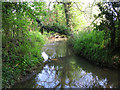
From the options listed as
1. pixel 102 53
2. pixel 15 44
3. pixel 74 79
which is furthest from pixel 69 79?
pixel 15 44

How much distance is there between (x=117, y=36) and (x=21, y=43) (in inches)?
142

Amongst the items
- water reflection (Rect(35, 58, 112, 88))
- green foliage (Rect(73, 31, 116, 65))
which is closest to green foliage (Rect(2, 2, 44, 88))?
water reflection (Rect(35, 58, 112, 88))

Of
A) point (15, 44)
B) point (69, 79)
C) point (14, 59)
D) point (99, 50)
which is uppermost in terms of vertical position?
point (15, 44)

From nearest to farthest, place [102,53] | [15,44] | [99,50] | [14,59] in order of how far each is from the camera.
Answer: [14,59], [15,44], [102,53], [99,50]

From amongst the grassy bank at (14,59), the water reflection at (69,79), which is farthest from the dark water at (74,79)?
the grassy bank at (14,59)

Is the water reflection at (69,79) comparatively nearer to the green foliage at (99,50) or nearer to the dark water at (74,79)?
the dark water at (74,79)

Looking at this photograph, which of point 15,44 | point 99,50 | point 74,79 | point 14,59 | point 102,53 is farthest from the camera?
point 99,50

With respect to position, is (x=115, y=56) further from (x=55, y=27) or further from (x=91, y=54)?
(x=55, y=27)

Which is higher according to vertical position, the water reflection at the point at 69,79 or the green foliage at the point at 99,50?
the green foliage at the point at 99,50

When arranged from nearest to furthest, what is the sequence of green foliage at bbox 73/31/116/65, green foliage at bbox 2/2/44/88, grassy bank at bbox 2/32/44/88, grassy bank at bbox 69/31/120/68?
green foliage at bbox 2/2/44/88 < grassy bank at bbox 2/32/44/88 < grassy bank at bbox 69/31/120/68 < green foliage at bbox 73/31/116/65

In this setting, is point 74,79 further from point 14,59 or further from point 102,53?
point 14,59

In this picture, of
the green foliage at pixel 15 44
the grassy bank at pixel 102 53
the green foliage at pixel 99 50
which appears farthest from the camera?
the green foliage at pixel 99 50

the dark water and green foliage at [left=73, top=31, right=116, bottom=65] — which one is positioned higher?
green foliage at [left=73, top=31, right=116, bottom=65]

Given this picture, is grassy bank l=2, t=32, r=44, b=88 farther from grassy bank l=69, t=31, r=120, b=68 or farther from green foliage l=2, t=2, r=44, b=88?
grassy bank l=69, t=31, r=120, b=68
